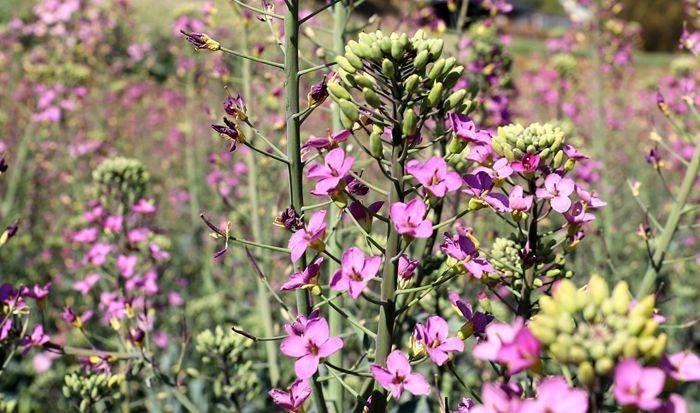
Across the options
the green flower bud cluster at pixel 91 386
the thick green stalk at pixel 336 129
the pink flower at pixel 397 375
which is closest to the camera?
the pink flower at pixel 397 375

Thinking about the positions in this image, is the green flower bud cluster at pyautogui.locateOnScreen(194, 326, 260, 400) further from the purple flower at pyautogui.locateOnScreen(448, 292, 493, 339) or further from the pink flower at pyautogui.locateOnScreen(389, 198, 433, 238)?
the pink flower at pyautogui.locateOnScreen(389, 198, 433, 238)

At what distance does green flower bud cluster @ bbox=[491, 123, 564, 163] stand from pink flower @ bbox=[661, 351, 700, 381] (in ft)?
2.26

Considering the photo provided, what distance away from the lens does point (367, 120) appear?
164 cm

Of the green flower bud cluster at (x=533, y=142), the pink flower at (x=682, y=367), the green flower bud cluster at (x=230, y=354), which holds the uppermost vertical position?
the green flower bud cluster at (x=533, y=142)

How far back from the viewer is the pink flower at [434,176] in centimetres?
147

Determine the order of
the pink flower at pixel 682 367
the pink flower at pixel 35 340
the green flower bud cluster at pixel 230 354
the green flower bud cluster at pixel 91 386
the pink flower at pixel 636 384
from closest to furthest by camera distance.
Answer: the pink flower at pixel 636 384 < the pink flower at pixel 682 367 < the pink flower at pixel 35 340 < the green flower bud cluster at pixel 91 386 < the green flower bud cluster at pixel 230 354

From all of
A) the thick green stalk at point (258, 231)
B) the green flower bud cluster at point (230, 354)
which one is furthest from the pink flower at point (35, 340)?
the thick green stalk at point (258, 231)

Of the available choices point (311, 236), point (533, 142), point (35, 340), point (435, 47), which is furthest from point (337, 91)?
point (35, 340)

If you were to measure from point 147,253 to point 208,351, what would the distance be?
31.1 inches

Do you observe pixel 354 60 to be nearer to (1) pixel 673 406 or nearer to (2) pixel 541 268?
(2) pixel 541 268

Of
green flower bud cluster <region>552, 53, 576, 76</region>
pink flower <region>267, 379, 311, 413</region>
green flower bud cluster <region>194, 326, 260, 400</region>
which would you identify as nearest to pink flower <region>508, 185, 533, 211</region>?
pink flower <region>267, 379, 311, 413</region>

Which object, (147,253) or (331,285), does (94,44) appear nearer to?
(147,253)

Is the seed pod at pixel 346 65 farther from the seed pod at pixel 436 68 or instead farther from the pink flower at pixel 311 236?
the pink flower at pixel 311 236

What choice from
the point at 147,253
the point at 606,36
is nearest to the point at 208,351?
the point at 147,253
